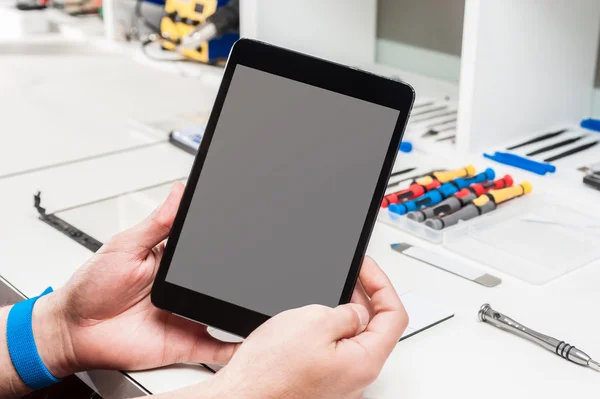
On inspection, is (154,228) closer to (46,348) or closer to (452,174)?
(46,348)

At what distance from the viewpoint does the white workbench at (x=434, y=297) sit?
2.06 feet

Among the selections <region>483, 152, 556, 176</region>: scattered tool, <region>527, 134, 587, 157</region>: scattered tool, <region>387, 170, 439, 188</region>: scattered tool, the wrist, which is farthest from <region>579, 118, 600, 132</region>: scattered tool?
the wrist

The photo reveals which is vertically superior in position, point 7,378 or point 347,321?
point 347,321

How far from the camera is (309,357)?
0.54 meters

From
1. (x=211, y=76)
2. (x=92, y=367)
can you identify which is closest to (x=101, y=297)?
(x=92, y=367)

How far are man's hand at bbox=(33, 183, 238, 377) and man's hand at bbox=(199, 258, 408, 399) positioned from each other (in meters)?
0.09

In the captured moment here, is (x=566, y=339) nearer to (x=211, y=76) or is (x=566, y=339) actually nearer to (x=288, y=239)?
(x=288, y=239)

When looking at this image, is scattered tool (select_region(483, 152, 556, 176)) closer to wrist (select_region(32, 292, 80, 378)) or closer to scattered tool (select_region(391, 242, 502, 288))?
scattered tool (select_region(391, 242, 502, 288))

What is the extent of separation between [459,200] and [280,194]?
0.35 m

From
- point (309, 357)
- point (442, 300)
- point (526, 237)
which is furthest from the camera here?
point (526, 237)

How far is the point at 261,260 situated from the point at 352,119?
13 cm

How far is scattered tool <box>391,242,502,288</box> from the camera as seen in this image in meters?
0.79

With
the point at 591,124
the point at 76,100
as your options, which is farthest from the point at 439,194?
the point at 76,100

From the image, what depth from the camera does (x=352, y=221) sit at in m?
0.62
